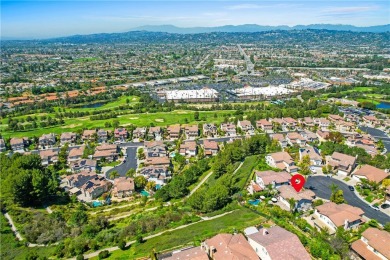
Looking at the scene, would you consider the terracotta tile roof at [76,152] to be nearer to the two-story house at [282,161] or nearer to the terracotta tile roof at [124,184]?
the terracotta tile roof at [124,184]

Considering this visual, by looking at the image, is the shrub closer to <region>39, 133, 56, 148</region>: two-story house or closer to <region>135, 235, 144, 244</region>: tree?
<region>135, 235, 144, 244</region>: tree

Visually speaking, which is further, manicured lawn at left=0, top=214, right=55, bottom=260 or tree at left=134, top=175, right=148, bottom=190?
tree at left=134, top=175, right=148, bottom=190

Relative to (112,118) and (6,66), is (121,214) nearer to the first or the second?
(112,118)

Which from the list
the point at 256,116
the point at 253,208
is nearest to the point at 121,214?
the point at 253,208

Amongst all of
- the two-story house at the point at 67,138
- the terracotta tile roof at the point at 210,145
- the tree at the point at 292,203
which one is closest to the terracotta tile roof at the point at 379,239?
the tree at the point at 292,203

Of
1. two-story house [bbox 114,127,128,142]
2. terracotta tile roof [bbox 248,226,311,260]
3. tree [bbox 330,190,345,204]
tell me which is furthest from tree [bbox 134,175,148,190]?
tree [bbox 330,190,345,204]

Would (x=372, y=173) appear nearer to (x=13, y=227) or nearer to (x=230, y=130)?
(x=230, y=130)
